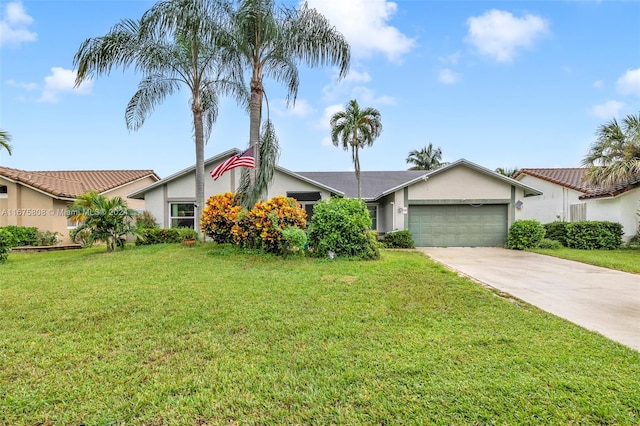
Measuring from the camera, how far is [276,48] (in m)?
10.3

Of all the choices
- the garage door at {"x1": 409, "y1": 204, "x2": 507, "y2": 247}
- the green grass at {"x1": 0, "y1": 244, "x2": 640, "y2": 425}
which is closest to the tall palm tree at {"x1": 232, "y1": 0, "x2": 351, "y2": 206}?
the green grass at {"x1": 0, "y1": 244, "x2": 640, "y2": 425}

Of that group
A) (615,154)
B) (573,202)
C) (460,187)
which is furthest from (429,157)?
(460,187)

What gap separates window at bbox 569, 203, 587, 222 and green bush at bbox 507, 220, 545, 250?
499 centimetres

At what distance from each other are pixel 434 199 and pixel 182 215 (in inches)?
513

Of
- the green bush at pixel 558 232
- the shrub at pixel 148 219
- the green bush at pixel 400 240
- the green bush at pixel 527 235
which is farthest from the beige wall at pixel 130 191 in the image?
the green bush at pixel 558 232

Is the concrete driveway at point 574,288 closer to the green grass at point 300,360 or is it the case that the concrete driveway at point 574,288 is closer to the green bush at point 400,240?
the green grass at point 300,360

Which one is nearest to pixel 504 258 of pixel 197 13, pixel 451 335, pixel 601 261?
pixel 601 261

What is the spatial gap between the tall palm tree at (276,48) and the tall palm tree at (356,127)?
21.0ft

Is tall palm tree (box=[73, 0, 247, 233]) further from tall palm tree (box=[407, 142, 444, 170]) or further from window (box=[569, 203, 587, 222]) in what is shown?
tall palm tree (box=[407, 142, 444, 170])

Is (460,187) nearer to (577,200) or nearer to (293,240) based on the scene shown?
(577,200)

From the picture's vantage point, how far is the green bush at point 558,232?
47.3 ft

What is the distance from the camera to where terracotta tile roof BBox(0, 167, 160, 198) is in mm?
15727

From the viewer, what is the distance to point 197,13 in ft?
33.0

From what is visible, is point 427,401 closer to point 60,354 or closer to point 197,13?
point 60,354
